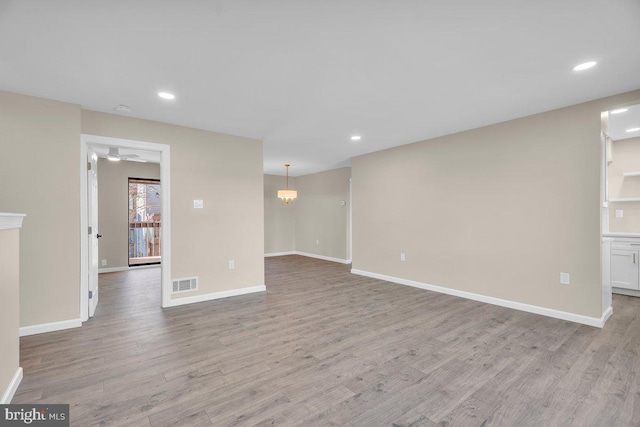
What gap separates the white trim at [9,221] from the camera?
1.72 metres

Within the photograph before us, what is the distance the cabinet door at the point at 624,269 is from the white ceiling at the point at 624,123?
5.94ft

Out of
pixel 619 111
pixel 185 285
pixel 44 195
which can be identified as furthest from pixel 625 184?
pixel 44 195

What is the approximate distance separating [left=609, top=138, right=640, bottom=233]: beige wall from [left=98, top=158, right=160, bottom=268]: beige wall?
9692 millimetres

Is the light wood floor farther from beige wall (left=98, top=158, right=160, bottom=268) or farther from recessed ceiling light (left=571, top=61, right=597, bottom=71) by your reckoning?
beige wall (left=98, top=158, right=160, bottom=268)

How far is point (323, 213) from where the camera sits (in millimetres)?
8227

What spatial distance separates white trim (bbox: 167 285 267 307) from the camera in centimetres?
399

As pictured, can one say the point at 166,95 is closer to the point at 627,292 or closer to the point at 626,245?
the point at 626,245

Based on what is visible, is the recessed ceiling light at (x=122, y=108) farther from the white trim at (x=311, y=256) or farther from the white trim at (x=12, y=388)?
the white trim at (x=311, y=256)

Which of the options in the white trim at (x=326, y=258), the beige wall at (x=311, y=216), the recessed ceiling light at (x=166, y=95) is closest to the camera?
the recessed ceiling light at (x=166, y=95)

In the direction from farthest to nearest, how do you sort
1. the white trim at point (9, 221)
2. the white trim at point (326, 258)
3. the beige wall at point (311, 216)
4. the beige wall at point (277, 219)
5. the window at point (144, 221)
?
the beige wall at point (277, 219)
the beige wall at point (311, 216)
the white trim at point (326, 258)
the window at point (144, 221)
the white trim at point (9, 221)

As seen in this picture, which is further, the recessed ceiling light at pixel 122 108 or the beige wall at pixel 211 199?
the beige wall at pixel 211 199

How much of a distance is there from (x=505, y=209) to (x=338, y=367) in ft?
10.3

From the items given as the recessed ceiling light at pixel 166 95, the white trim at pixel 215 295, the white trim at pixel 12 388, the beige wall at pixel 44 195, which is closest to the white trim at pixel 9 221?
the white trim at pixel 12 388

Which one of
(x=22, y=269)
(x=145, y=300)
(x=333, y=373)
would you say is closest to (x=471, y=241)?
(x=333, y=373)
